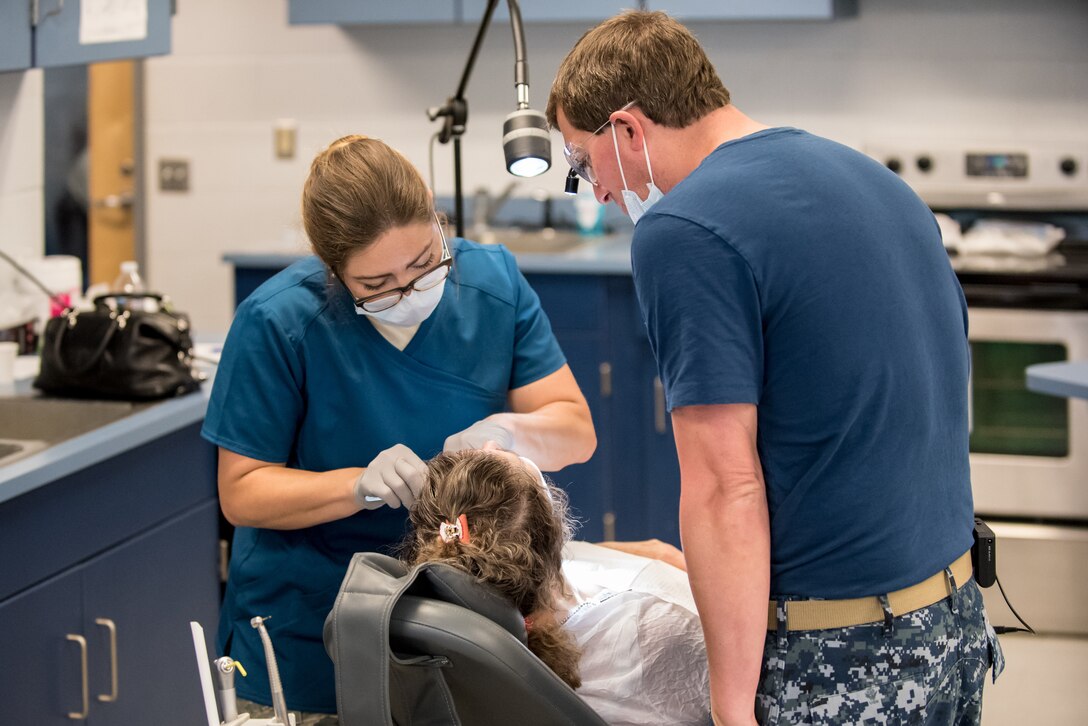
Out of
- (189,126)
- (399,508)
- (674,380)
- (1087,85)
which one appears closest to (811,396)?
(674,380)

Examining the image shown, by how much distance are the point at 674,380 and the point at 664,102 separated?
1.00ft

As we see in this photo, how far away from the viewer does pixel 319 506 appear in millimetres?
1482

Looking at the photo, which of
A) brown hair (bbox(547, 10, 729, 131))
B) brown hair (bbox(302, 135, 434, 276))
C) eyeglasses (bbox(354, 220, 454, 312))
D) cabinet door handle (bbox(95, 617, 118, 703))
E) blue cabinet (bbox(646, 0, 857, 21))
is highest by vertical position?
blue cabinet (bbox(646, 0, 857, 21))

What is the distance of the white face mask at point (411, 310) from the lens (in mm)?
1545

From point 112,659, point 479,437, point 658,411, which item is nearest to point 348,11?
point 658,411

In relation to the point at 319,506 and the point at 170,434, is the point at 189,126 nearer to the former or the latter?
the point at 170,434

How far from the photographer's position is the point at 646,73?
1265mm

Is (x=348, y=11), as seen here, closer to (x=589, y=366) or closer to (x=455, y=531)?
(x=589, y=366)

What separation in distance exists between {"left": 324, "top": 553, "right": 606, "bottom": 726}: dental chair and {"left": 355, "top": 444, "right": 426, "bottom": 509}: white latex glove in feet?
0.62

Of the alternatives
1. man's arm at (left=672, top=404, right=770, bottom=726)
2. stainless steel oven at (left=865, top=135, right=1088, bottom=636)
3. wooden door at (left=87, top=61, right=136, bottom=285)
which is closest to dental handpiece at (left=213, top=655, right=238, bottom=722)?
man's arm at (left=672, top=404, right=770, bottom=726)

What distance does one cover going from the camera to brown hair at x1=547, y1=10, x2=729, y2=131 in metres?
1.26

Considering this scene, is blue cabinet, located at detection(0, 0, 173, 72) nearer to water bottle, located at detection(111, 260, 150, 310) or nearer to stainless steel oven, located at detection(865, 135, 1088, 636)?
water bottle, located at detection(111, 260, 150, 310)

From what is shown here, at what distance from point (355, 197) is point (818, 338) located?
596mm

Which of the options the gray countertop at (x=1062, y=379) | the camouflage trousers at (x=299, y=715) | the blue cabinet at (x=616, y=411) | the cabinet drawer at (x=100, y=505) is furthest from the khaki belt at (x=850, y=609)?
the blue cabinet at (x=616, y=411)
